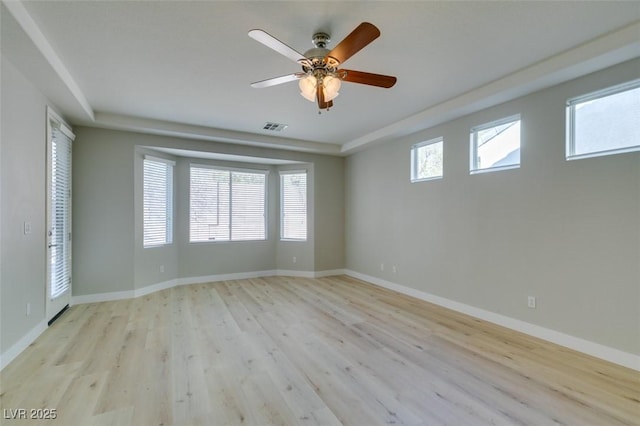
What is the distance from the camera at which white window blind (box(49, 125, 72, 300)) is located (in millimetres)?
3662

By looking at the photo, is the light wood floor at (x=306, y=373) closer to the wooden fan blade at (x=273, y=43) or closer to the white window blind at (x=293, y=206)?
the wooden fan blade at (x=273, y=43)

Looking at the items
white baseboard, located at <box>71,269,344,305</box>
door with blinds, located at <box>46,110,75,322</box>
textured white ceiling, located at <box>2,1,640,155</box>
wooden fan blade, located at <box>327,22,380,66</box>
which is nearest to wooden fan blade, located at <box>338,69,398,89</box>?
wooden fan blade, located at <box>327,22,380,66</box>

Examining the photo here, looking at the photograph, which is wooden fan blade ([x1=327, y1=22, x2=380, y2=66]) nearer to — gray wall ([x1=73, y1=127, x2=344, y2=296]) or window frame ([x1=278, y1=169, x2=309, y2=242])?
gray wall ([x1=73, y1=127, x2=344, y2=296])

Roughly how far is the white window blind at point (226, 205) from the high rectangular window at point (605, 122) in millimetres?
5232

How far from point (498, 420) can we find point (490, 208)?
8.24ft

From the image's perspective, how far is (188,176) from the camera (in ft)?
18.8

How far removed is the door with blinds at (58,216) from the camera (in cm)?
350

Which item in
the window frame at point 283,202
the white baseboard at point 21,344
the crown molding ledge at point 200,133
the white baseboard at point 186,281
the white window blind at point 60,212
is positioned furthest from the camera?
the window frame at point 283,202

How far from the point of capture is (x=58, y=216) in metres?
3.88

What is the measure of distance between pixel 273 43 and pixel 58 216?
3858 mm

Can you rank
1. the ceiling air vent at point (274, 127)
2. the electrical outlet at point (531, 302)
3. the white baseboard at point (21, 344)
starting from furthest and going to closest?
Answer: the ceiling air vent at point (274, 127) < the electrical outlet at point (531, 302) < the white baseboard at point (21, 344)

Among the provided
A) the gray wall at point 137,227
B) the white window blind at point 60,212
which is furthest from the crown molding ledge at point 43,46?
the gray wall at point 137,227

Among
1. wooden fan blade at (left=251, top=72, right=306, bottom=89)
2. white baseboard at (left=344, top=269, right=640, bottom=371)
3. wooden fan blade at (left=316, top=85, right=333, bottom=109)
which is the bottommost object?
white baseboard at (left=344, top=269, right=640, bottom=371)

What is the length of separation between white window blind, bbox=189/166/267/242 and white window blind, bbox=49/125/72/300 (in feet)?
6.32
